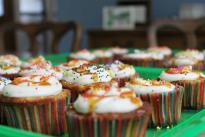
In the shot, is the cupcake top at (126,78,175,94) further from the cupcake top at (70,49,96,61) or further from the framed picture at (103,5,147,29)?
the framed picture at (103,5,147,29)

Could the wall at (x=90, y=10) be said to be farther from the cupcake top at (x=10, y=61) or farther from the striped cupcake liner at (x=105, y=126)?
the striped cupcake liner at (x=105, y=126)

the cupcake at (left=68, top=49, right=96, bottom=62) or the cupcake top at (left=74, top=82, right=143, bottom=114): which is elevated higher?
the cupcake top at (left=74, top=82, right=143, bottom=114)

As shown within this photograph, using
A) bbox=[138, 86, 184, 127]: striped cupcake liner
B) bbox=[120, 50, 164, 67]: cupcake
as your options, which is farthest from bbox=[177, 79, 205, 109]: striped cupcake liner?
bbox=[120, 50, 164, 67]: cupcake

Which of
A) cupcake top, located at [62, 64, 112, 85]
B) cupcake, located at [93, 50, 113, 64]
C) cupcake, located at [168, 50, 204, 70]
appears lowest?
cupcake, located at [93, 50, 113, 64]

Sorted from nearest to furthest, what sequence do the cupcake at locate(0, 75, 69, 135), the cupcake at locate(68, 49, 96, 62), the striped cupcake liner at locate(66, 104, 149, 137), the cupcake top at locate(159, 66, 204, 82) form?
1. the striped cupcake liner at locate(66, 104, 149, 137)
2. the cupcake at locate(0, 75, 69, 135)
3. the cupcake top at locate(159, 66, 204, 82)
4. the cupcake at locate(68, 49, 96, 62)

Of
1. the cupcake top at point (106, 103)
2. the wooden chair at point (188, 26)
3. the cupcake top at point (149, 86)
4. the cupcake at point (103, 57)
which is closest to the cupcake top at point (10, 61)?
the cupcake at point (103, 57)

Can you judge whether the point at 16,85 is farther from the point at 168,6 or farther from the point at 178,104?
the point at 168,6

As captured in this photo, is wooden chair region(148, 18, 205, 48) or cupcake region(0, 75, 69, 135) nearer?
cupcake region(0, 75, 69, 135)

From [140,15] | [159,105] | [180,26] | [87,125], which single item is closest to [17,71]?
[159,105]
